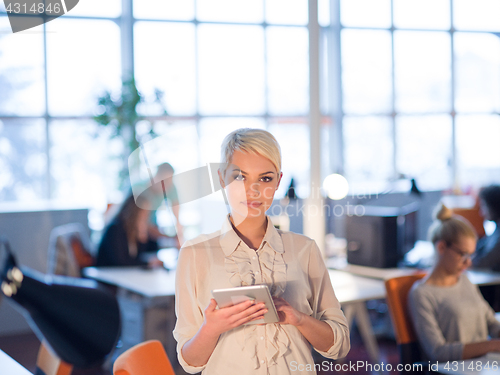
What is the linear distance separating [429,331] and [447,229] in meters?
0.50

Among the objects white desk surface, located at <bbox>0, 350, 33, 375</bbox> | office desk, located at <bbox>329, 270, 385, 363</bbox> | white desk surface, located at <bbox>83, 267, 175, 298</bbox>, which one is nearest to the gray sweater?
office desk, located at <bbox>329, 270, 385, 363</bbox>

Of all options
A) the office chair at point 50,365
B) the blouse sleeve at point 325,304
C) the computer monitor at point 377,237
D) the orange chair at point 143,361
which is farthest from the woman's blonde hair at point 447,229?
the office chair at point 50,365

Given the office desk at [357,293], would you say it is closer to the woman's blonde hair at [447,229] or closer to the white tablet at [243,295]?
the woman's blonde hair at [447,229]

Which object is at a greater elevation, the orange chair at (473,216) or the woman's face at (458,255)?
the woman's face at (458,255)

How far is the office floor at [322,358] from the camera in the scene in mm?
3613

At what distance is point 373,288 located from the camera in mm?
3045

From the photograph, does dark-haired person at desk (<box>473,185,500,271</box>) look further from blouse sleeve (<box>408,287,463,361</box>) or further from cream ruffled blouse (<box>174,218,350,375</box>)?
cream ruffled blouse (<box>174,218,350,375</box>)

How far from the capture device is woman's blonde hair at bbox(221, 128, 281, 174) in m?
1.37

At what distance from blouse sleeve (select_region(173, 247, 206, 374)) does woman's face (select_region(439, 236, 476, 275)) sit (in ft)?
4.88

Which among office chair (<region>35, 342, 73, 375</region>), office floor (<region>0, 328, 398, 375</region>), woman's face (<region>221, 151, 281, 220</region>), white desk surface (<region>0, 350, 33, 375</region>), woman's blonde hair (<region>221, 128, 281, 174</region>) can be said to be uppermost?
woman's blonde hair (<region>221, 128, 281, 174</region>)

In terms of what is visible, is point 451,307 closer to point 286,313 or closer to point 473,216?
point 286,313

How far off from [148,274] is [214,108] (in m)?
4.05

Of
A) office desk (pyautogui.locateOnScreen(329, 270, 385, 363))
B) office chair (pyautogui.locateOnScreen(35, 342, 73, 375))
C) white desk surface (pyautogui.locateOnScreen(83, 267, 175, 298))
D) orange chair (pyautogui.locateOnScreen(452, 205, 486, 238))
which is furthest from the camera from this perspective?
orange chair (pyautogui.locateOnScreen(452, 205, 486, 238))

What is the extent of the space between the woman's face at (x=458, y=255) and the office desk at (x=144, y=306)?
1.54m
